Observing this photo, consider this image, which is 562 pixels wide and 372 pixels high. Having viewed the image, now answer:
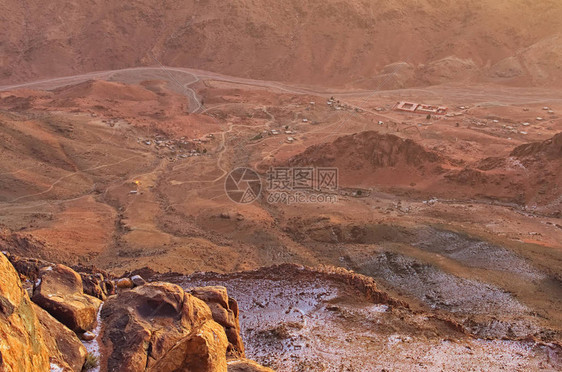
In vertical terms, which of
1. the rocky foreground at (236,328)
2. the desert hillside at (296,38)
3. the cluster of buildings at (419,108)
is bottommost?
the rocky foreground at (236,328)

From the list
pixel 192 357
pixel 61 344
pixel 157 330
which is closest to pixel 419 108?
pixel 157 330

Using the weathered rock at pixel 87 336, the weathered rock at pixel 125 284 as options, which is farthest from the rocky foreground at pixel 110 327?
the weathered rock at pixel 125 284

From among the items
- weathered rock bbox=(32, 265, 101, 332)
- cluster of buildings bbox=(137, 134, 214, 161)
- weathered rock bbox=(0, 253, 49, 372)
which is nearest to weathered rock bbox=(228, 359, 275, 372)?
weathered rock bbox=(32, 265, 101, 332)

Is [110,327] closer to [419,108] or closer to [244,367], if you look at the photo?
[244,367]

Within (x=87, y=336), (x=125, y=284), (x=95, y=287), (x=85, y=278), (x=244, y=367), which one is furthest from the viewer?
(x=125, y=284)

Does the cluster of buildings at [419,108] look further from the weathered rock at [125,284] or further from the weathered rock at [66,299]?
the weathered rock at [66,299]

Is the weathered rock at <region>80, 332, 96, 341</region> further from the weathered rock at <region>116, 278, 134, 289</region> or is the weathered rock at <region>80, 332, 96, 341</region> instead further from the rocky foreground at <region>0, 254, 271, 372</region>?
the weathered rock at <region>116, 278, 134, 289</region>

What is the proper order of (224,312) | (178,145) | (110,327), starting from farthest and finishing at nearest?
(178,145) → (224,312) → (110,327)
